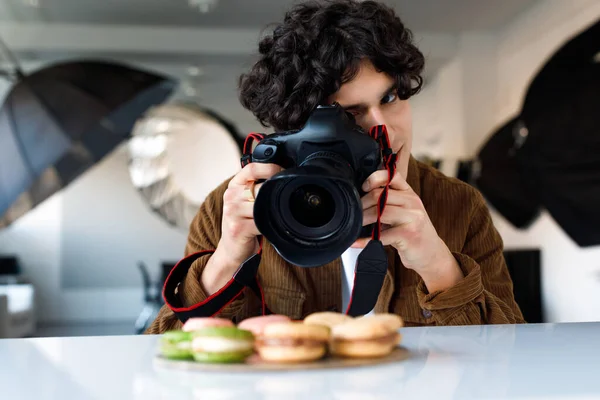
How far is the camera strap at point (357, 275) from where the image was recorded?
709mm

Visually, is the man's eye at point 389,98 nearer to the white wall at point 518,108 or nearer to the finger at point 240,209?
the finger at point 240,209

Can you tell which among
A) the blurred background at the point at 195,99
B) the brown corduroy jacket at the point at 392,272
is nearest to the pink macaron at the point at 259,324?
the brown corduroy jacket at the point at 392,272

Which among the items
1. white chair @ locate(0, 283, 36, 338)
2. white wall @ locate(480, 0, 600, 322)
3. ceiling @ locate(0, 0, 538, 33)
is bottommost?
white chair @ locate(0, 283, 36, 338)

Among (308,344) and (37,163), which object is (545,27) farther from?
(308,344)

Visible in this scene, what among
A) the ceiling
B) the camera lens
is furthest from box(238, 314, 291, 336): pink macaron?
the ceiling

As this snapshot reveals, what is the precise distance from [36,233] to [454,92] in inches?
204

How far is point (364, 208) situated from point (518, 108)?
441 centimetres

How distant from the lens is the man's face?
0.89 m

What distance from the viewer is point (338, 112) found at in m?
0.69

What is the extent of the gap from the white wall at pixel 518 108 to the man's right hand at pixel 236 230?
344cm

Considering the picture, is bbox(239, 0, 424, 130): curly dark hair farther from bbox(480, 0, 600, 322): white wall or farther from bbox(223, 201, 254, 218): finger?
bbox(480, 0, 600, 322): white wall

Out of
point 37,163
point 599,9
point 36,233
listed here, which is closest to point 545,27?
point 599,9

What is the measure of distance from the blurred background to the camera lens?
250 centimetres

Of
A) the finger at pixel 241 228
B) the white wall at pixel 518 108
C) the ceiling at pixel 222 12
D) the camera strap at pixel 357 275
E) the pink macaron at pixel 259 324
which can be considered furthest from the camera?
the ceiling at pixel 222 12
